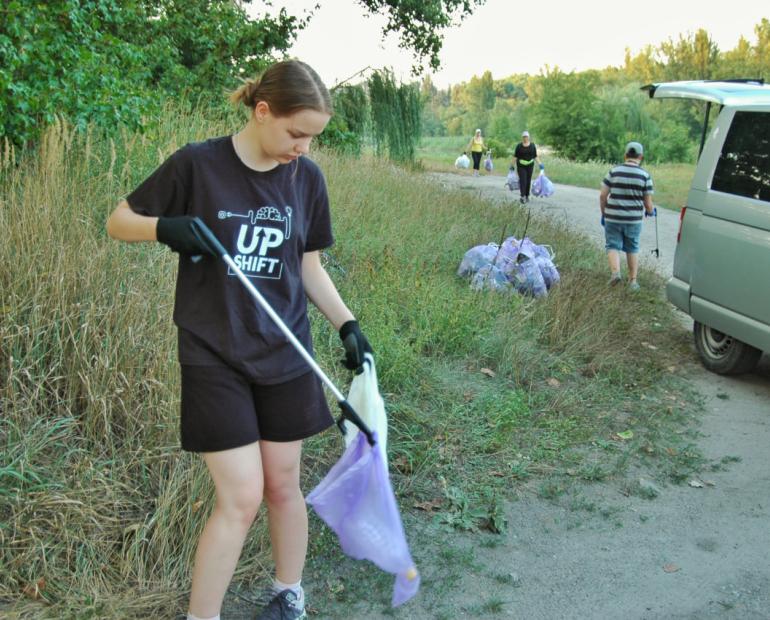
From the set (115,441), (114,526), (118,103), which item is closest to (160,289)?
(115,441)

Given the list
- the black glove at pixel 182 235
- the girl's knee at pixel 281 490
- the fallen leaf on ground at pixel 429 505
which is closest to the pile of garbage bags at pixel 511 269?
the fallen leaf on ground at pixel 429 505

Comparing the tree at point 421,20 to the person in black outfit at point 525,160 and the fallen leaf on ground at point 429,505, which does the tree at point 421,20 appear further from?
the fallen leaf on ground at point 429,505

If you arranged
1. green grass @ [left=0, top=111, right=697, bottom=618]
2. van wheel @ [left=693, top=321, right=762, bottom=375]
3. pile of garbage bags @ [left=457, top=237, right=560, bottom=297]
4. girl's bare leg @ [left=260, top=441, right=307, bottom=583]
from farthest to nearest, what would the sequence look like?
1. pile of garbage bags @ [left=457, top=237, right=560, bottom=297]
2. van wheel @ [left=693, top=321, right=762, bottom=375]
3. green grass @ [left=0, top=111, right=697, bottom=618]
4. girl's bare leg @ [left=260, top=441, right=307, bottom=583]

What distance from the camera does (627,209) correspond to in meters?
9.22

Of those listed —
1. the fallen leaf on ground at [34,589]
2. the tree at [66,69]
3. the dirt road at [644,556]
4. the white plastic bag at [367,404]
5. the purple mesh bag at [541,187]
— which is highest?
the tree at [66,69]

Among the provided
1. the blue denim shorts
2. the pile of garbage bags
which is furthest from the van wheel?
the blue denim shorts

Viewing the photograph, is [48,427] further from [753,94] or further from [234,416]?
[753,94]

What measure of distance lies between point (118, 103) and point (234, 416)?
12.3 feet

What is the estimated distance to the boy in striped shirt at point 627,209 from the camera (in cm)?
916

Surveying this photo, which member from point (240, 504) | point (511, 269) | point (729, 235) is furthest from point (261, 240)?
point (511, 269)

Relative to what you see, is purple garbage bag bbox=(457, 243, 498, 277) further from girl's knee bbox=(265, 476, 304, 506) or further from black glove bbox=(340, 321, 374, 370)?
girl's knee bbox=(265, 476, 304, 506)

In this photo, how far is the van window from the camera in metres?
6.04

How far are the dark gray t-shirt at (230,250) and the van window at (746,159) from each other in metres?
4.53

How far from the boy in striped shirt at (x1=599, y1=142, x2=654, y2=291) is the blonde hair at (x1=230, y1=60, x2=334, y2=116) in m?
7.06
